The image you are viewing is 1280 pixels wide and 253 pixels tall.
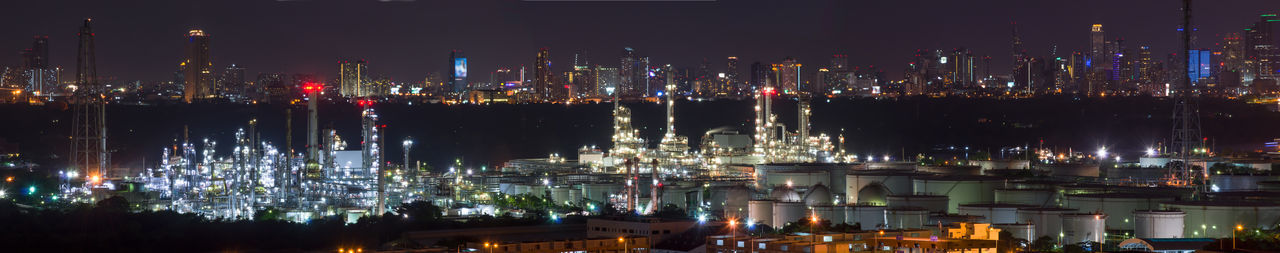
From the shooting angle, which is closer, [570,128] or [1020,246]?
[1020,246]

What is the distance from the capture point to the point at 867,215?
25.8 metres

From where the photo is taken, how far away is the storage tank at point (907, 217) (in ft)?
78.8

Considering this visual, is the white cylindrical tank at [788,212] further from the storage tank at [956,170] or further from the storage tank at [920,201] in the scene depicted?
the storage tank at [956,170]

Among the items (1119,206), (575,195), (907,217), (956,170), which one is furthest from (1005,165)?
(907,217)

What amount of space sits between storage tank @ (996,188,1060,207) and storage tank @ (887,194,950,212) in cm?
140

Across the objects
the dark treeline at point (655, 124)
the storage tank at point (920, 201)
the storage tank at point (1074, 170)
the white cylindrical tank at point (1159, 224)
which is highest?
the dark treeline at point (655, 124)

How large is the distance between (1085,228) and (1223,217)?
7.73ft

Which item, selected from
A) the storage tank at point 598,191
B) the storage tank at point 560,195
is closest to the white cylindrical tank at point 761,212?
the storage tank at point 598,191

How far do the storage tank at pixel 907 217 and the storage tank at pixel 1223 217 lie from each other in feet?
12.2

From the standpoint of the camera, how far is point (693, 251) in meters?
22.5

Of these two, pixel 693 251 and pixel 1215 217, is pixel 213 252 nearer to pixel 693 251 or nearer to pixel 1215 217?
pixel 693 251

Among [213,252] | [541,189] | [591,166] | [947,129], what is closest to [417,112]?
[947,129]

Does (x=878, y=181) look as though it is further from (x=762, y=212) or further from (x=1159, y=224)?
(x=1159, y=224)

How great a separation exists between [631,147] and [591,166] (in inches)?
48.8
